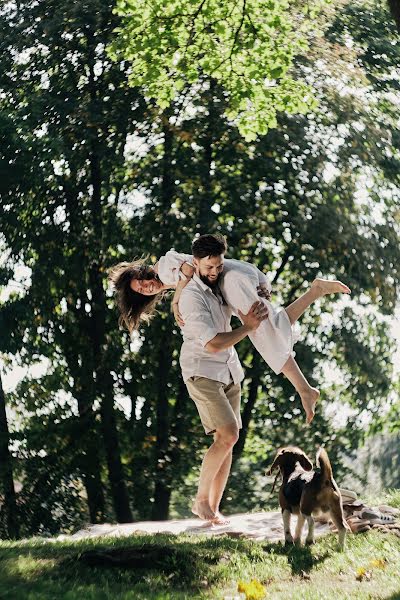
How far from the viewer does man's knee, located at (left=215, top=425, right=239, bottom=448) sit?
323 inches

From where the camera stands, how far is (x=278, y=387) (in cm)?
1964

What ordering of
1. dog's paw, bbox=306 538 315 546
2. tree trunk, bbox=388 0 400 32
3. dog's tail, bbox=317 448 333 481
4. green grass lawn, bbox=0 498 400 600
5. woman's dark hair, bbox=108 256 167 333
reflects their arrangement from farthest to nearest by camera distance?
1. woman's dark hair, bbox=108 256 167 333
2. tree trunk, bbox=388 0 400 32
3. dog's paw, bbox=306 538 315 546
4. dog's tail, bbox=317 448 333 481
5. green grass lawn, bbox=0 498 400 600

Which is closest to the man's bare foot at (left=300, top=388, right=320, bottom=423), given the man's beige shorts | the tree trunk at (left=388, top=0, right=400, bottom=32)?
the man's beige shorts

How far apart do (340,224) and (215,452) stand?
10.9 m

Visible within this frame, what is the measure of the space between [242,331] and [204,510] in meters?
2.06

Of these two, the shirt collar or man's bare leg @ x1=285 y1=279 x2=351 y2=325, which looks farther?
man's bare leg @ x1=285 y1=279 x2=351 y2=325

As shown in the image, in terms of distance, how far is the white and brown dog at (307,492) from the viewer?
6.86 metres

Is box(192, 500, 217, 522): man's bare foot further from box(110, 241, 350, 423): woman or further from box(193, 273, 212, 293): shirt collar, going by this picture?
box(193, 273, 212, 293): shirt collar

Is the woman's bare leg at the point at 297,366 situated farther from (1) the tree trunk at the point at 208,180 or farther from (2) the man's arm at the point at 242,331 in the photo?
(1) the tree trunk at the point at 208,180

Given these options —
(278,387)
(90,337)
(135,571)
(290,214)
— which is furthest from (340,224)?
(135,571)

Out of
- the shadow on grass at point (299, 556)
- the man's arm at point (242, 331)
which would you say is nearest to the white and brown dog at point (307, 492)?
the shadow on grass at point (299, 556)

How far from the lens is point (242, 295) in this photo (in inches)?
310

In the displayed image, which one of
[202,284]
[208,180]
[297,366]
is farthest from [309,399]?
[208,180]

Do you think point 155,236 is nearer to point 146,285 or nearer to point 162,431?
point 162,431
